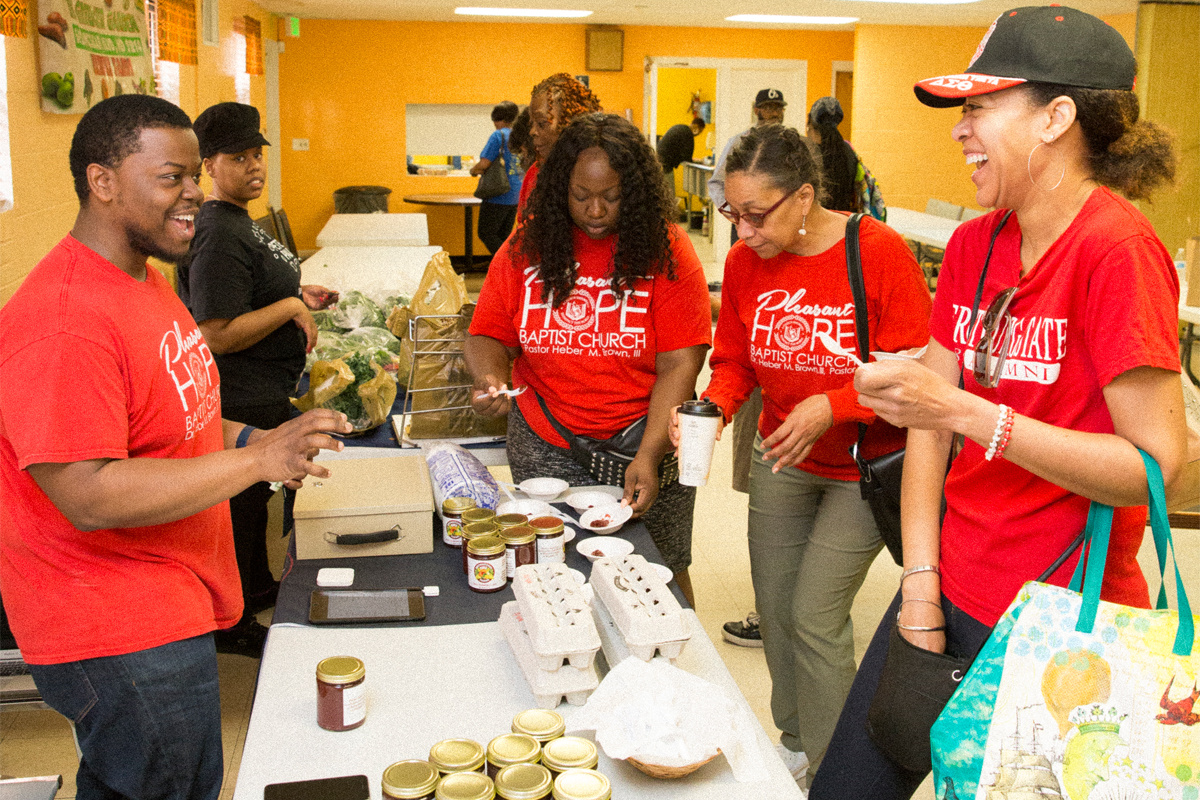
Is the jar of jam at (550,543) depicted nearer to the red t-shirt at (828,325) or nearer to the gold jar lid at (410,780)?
the red t-shirt at (828,325)

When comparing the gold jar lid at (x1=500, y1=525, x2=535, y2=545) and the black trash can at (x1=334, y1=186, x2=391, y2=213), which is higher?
the black trash can at (x1=334, y1=186, x2=391, y2=213)

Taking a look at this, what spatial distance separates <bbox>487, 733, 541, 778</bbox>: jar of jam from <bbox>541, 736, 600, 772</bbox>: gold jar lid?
0.02m

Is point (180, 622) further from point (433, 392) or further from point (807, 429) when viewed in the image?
point (433, 392)

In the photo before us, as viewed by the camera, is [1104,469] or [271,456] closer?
[1104,469]

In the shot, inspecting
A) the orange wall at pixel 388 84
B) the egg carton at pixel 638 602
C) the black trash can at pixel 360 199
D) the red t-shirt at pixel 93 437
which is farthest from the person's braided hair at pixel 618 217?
the orange wall at pixel 388 84

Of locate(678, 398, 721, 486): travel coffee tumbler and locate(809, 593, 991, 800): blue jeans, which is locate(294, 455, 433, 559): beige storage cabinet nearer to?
locate(678, 398, 721, 486): travel coffee tumbler

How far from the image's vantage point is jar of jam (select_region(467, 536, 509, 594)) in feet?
6.27

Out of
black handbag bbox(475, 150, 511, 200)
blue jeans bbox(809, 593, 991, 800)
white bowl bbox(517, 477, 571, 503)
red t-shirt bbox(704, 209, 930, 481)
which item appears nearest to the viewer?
blue jeans bbox(809, 593, 991, 800)

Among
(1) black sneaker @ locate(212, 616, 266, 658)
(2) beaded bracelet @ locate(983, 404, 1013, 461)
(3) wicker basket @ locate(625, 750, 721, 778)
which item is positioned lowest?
(1) black sneaker @ locate(212, 616, 266, 658)

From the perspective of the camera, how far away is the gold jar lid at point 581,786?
120 centimetres

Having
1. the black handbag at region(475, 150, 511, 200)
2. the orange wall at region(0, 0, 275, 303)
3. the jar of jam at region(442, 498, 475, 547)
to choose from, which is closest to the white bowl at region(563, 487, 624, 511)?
the jar of jam at region(442, 498, 475, 547)

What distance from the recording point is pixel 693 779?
1.38 metres

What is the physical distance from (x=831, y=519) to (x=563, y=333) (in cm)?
78

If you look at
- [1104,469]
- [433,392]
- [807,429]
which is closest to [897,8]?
[433,392]
